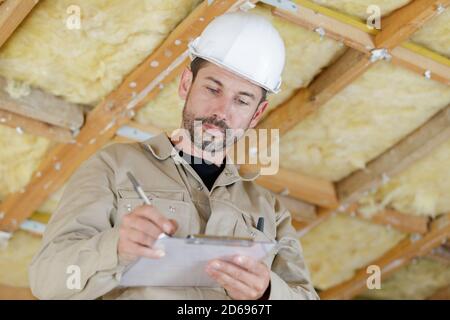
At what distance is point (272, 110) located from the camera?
319cm

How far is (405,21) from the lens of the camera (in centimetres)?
257

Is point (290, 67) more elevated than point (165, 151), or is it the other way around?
point (290, 67)

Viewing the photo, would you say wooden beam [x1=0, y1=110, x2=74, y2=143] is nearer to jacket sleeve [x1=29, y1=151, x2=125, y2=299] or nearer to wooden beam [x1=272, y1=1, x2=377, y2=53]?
wooden beam [x1=272, y1=1, x2=377, y2=53]

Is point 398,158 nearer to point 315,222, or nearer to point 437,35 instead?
point 315,222

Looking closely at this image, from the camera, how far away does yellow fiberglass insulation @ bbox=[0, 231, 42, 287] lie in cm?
387

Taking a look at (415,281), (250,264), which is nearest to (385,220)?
(415,281)

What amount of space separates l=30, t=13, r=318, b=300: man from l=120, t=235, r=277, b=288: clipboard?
0.02 meters

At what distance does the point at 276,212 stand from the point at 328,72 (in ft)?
3.65

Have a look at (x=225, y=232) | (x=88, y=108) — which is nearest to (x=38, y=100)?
(x=88, y=108)

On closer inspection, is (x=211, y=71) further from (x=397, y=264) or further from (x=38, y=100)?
(x=397, y=264)

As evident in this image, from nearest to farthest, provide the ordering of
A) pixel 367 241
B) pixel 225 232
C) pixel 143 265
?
pixel 143 265 < pixel 225 232 < pixel 367 241

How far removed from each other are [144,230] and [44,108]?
68.1 inches

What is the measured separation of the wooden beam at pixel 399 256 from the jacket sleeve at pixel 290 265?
7.44 ft

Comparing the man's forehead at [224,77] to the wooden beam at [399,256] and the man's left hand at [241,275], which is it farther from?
the wooden beam at [399,256]
